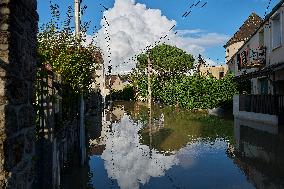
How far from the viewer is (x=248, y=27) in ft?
168

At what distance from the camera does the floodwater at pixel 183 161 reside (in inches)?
381

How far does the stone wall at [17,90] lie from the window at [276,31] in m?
21.6

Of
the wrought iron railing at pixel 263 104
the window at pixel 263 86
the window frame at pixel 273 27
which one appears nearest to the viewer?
the wrought iron railing at pixel 263 104

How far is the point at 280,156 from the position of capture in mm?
12469

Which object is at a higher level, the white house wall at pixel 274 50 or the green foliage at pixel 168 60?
the green foliage at pixel 168 60

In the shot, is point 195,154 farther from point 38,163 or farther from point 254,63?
point 254,63

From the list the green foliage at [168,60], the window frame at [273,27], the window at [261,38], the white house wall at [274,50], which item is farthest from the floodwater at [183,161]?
the green foliage at [168,60]

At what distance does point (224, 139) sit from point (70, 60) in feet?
27.9

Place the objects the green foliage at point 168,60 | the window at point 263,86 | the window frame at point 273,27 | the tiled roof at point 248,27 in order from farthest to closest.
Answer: the green foliage at point 168,60
the tiled roof at point 248,27
the window at point 263,86
the window frame at point 273,27

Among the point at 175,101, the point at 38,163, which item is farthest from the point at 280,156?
the point at 175,101

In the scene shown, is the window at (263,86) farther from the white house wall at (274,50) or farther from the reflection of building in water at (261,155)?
the reflection of building in water at (261,155)

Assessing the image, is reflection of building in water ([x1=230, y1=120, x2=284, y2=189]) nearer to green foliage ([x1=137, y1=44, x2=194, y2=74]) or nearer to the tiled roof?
the tiled roof

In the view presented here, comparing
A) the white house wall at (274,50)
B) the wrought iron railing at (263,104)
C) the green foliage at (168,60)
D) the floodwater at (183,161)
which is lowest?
the floodwater at (183,161)

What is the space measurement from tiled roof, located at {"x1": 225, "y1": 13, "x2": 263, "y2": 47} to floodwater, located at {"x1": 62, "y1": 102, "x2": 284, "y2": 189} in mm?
33380
